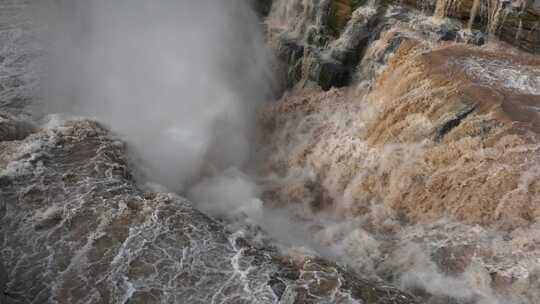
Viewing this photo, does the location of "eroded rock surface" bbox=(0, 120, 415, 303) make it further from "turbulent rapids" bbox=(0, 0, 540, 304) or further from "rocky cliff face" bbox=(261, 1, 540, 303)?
"rocky cliff face" bbox=(261, 1, 540, 303)

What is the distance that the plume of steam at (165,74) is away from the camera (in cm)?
1431

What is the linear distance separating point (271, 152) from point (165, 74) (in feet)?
15.3

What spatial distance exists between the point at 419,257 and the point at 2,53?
13863 mm

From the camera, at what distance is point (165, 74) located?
17219 mm

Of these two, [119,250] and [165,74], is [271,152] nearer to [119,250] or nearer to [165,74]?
[165,74]

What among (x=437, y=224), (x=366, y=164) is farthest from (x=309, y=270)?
(x=366, y=164)

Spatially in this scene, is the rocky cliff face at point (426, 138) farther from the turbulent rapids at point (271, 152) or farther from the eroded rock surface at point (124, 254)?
the eroded rock surface at point (124, 254)

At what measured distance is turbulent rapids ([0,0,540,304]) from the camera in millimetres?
9109

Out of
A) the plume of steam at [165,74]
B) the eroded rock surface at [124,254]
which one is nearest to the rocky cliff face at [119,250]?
the eroded rock surface at [124,254]

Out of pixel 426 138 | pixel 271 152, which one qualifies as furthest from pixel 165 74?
pixel 426 138

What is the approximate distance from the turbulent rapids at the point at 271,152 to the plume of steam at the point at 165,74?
0.07m

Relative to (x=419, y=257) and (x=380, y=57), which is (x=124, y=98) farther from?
(x=419, y=257)

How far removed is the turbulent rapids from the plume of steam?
66 mm

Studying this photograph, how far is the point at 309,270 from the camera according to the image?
29.7 ft
